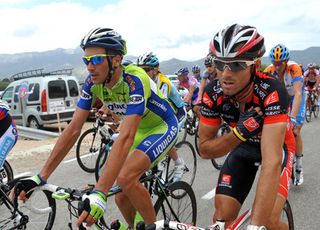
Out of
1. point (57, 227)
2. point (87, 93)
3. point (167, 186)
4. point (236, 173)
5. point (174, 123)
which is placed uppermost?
point (87, 93)

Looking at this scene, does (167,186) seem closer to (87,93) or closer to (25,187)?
(87,93)

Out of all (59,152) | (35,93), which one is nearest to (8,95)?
(35,93)

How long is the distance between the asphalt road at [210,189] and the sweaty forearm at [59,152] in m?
1.92

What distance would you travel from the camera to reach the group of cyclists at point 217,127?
2406 mm

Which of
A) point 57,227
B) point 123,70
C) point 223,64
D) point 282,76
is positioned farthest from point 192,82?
point 223,64

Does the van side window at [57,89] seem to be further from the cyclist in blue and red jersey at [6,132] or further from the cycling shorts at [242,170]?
the cycling shorts at [242,170]

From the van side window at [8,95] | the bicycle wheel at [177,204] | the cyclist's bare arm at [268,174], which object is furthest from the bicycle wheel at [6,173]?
the van side window at [8,95]

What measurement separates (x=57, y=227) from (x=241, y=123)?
3.12 meters

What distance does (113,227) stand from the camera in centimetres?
240

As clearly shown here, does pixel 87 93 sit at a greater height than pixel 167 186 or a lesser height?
greater

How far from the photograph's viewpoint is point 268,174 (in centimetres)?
233

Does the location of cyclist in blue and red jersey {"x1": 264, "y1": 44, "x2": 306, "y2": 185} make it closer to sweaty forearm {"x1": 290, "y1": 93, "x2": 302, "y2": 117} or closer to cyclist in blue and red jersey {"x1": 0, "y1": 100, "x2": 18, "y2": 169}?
sweaty forearm {"x1": 290, "y1": 93, "x2": 302, "y2": 117}

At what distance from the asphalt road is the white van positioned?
18.7 feet

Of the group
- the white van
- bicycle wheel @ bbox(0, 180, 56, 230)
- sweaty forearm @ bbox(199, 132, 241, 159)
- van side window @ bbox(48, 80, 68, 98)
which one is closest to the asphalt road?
bicycle wheel @ bbox(0, 180, 56, 230)
